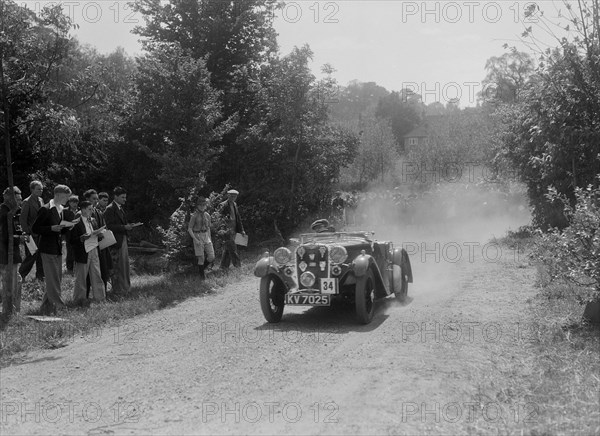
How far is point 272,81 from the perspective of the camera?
2178 centimetres

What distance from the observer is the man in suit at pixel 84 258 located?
37.1 feet

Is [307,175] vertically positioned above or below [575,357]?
above

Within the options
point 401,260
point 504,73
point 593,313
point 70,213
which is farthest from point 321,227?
point 504,73

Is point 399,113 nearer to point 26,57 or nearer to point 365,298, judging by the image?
point 26,57

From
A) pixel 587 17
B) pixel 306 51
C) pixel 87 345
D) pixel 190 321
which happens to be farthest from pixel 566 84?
pixel 87 345

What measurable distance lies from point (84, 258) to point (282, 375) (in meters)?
5.94

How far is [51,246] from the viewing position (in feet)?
34.9

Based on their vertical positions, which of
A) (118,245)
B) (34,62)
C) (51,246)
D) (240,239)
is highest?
(34,62)

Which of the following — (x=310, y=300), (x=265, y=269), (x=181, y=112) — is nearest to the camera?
(x=310, y=300)

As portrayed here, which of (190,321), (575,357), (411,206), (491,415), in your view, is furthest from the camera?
(411,206)

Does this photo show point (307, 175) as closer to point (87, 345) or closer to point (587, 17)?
point (587, 17)

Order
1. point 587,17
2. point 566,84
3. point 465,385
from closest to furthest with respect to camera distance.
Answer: point 465,385, point 587,17, point 566,84

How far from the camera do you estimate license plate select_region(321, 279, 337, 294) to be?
9491mm

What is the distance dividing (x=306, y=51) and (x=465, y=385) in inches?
664
